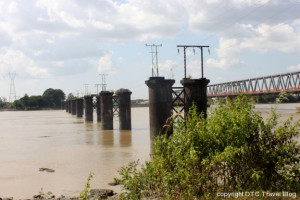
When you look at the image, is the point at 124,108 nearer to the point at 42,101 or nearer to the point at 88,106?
the point at 88,106

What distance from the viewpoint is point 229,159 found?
6469 millimetres

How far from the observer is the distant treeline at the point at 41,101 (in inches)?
6713

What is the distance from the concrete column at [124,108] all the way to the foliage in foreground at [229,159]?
86.3 feet

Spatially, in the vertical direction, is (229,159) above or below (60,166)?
above

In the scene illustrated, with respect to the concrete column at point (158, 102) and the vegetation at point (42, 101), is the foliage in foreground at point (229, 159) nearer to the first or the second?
the concrete column at point (158, 102)

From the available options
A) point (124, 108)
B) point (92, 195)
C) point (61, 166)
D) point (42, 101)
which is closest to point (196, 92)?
point (92, 195)

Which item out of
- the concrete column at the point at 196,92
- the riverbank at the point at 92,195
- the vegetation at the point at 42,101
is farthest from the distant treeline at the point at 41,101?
the riverbank at the point at 92,195

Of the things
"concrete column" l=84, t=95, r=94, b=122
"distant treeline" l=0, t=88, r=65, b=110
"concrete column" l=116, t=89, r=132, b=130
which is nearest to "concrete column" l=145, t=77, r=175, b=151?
"concrete column" l=116, t=89, r=132, b=130

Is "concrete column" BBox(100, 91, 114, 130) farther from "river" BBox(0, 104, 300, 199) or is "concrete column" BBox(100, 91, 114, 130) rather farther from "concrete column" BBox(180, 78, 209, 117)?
"concrete column" BBox(180, 78, 209, 117)

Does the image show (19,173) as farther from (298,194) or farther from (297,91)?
(297,91)

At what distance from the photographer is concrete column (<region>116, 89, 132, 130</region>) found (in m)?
33.6

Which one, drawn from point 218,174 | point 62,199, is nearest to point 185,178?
point 218,174

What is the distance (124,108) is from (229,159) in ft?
89.9

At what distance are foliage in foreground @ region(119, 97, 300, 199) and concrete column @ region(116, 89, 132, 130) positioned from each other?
26.3 metres
